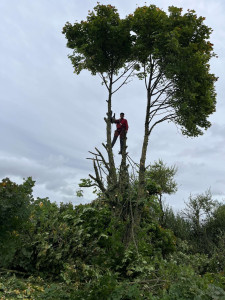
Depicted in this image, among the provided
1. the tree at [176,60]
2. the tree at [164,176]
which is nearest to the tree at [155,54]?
the tree at [176,60]

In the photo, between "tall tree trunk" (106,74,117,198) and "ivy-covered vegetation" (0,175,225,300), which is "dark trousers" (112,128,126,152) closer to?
"tall tree trunk" (106,74,117,198)

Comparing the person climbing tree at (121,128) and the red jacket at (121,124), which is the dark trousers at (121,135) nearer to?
the person climbing tree at (121,128)

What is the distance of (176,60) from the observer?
492 inches

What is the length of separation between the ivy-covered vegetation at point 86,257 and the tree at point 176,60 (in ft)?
10.5

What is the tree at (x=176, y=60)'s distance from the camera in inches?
490

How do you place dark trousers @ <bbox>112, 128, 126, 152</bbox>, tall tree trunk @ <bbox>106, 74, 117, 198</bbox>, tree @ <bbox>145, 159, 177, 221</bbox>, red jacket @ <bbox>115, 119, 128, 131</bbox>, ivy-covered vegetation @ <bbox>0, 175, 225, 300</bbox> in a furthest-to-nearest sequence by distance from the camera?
tree @ <bbox>145, 159, 177, 221</bbox>, red jacket @ <bbox>115, 119, 128, 131</bbox>, dark trousers @ <bbox>112, 128, 126, 152</bbox>, tall tree trunk @ <bbox>106, 74, 117, 198</bbox>, ivy-covered vegetation @ <bbox>0, 175, 225, 300</bbox>

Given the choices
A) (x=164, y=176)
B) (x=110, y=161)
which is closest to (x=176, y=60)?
(x=110, y=161)

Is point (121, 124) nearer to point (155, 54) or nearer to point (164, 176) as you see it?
point (155, 54)

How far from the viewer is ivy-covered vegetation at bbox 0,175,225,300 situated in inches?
211

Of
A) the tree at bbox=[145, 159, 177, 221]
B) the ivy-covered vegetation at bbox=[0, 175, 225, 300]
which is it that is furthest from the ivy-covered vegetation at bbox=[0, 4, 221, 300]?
the tree at bbox=[145, 159, 177, 221]

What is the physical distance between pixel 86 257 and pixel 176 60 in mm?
7890

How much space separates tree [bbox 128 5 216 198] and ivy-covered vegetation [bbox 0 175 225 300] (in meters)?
3.19

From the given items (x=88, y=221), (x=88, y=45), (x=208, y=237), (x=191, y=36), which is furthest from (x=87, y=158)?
(x=208, y=237)

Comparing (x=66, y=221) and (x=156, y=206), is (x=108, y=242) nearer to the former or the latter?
(x=66, y=221)
